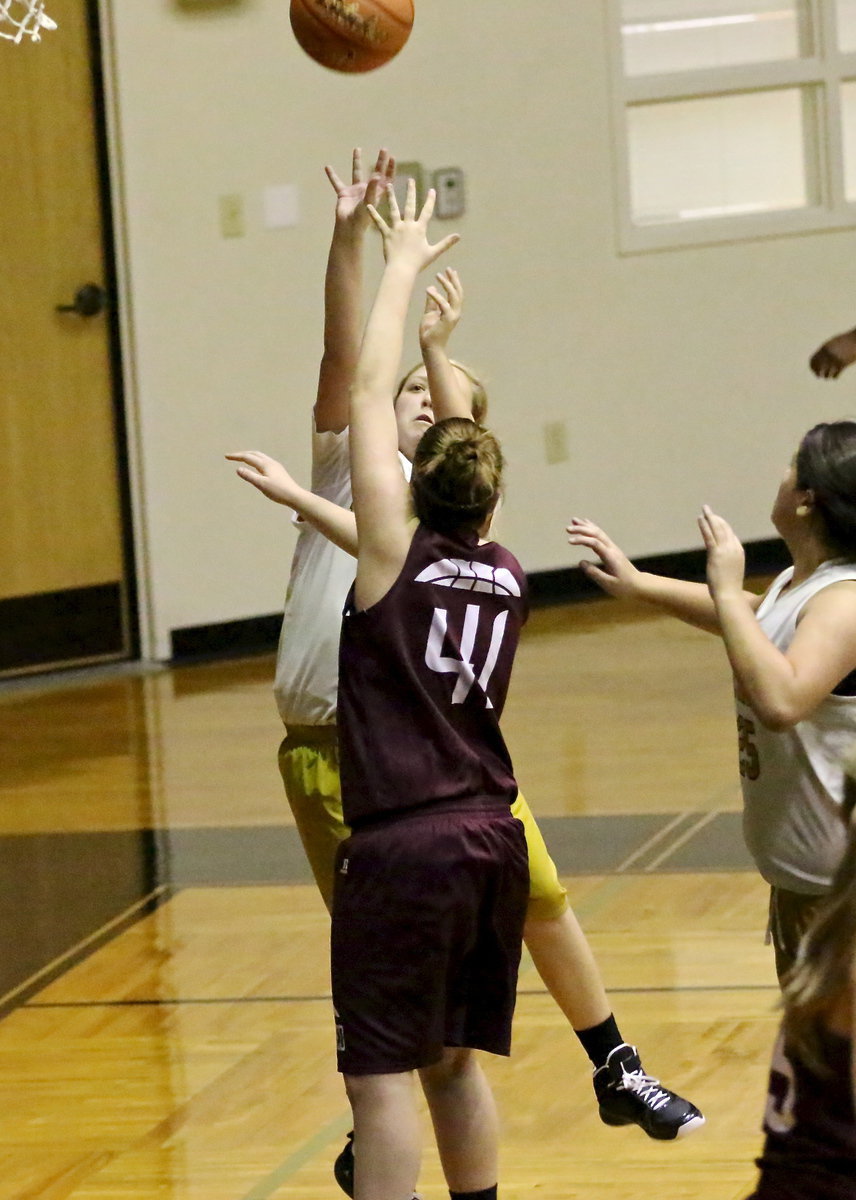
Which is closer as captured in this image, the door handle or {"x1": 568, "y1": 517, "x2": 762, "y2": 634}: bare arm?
{"x1": 568, "y1": 517, "x2": 762, "y2": 634}: bare arm

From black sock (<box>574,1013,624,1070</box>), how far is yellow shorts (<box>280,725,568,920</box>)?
0.19 metres

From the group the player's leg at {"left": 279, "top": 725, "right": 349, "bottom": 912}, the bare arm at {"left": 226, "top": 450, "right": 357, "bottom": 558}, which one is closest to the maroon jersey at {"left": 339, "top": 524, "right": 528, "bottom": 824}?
the bare arm at {"left": 226, "top": 450, "right": 357, "bottom": 558}

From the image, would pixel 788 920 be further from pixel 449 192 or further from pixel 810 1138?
pixel 449 192

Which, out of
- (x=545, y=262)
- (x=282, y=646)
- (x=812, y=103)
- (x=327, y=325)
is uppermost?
(x=812, y=103)

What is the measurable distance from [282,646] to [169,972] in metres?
1.36

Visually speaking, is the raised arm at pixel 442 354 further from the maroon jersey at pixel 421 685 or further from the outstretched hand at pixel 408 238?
the maroon jersey at pixel 421 685

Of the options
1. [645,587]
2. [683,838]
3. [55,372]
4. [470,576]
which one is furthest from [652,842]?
[55,372]

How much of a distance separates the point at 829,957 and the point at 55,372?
6.18 meters

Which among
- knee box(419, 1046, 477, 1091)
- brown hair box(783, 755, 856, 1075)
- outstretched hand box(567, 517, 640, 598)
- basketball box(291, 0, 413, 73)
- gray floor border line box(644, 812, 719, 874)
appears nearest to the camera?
brown hair box(783, 755, 856, 1075)

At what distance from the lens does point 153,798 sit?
221 inches

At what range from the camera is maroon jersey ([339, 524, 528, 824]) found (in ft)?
7.94

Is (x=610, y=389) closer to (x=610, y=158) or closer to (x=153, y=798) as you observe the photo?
(x=610, y=158)

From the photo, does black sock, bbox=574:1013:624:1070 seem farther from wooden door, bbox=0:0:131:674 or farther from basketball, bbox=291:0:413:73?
wooden door, bbox=0:0:131:674

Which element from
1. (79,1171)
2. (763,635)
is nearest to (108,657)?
(79,1171)
